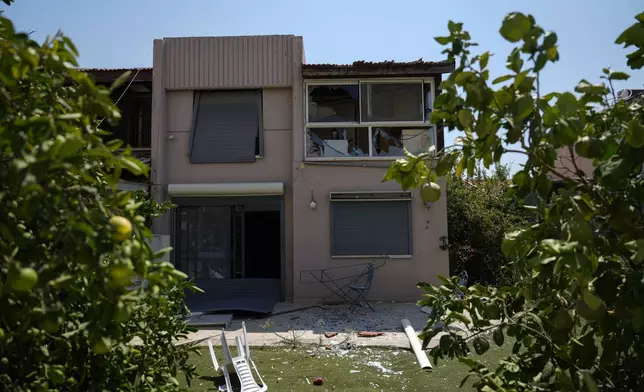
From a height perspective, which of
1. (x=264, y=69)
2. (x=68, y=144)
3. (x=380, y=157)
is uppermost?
(x=264, y=69)

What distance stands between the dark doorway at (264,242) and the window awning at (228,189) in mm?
1911

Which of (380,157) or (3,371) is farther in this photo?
(380,157)

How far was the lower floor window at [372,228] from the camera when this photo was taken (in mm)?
11445

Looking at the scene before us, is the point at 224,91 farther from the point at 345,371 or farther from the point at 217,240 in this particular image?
the point at 345,371

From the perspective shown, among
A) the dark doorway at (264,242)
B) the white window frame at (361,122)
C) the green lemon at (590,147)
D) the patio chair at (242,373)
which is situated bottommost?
the patio chair at (242,373)

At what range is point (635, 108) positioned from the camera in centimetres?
213

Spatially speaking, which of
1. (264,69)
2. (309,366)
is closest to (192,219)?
(264,69)

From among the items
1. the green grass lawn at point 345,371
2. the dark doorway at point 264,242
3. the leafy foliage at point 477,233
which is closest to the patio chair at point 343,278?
the dark doorway at point 264,242

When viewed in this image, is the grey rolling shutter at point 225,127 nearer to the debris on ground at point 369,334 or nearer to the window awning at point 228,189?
the window awning at point 228,189

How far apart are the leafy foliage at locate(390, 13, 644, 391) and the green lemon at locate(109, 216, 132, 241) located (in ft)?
4.20

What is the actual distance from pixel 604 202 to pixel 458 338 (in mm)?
876

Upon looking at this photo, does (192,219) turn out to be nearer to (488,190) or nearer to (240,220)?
(240,220)

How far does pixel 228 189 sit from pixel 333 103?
124 inches

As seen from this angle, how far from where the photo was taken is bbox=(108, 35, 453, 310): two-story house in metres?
11.5
